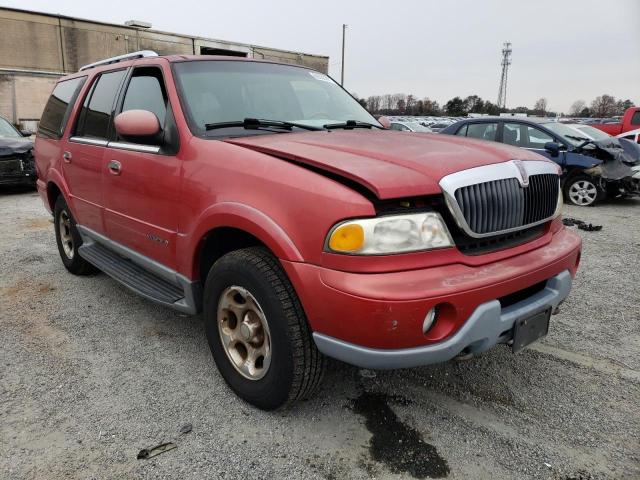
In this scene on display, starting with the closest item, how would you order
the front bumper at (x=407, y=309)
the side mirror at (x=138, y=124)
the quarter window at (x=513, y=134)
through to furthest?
1. the front bumper at (x=407, y=309)
2. the side mirror at (x=138, y=124)
3. the quarter window at (x=513, y=134)

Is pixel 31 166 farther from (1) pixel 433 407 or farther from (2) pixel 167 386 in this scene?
(1) pixel 433 407

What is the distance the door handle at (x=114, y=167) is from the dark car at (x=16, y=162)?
7.53 metres

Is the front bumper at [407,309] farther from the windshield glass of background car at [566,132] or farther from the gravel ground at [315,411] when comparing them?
the windshield glass of background car at [566,132]

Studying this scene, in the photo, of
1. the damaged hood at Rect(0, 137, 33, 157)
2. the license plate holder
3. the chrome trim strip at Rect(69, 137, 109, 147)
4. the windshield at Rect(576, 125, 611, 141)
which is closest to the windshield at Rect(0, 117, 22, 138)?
the damaged hood at Rect(0, 137, 33, 157)

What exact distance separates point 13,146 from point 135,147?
8118 millimetres

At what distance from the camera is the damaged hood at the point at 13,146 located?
30.9ft

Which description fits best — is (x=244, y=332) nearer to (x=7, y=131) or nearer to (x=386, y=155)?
(x=386, y=155)

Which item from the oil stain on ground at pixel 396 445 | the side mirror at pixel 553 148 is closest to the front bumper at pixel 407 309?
the oil stain on ground at pixel 396 445

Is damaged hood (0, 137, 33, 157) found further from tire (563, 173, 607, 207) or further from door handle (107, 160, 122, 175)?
tire (563, 173, 607, 207)

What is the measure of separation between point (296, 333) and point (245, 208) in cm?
65

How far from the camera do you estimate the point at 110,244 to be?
149 inches

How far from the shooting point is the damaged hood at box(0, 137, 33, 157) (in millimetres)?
9406

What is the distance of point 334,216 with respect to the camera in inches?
79.3

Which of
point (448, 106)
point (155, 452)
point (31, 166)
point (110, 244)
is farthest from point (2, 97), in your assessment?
point (448, 106)
